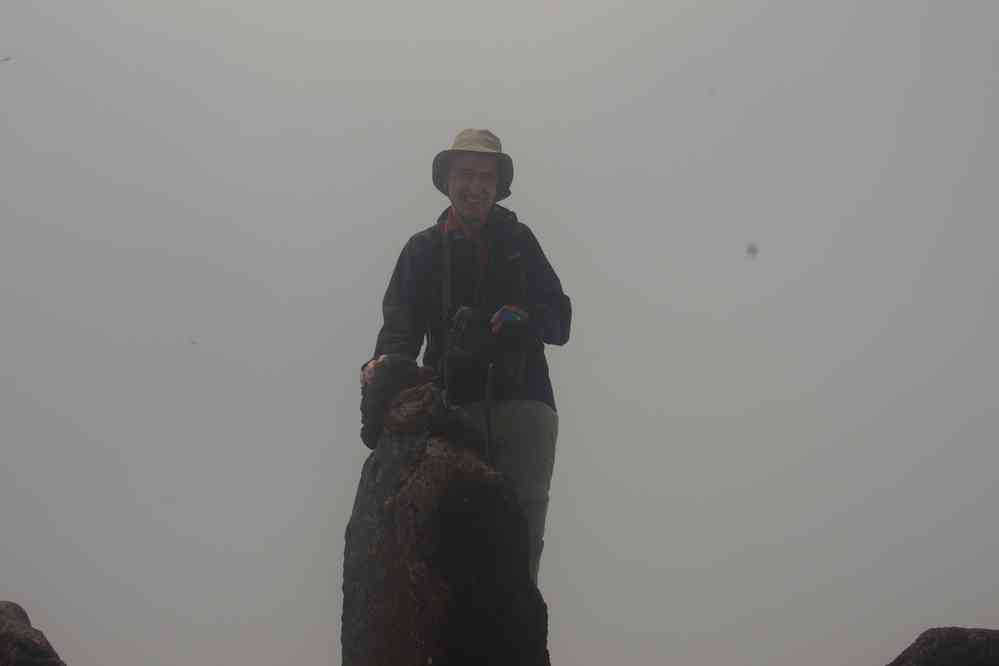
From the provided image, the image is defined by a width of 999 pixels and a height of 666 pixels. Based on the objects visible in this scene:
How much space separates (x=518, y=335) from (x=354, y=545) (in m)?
1.59

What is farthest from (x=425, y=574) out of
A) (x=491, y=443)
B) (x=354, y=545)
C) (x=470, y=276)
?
(x=470, y=276)

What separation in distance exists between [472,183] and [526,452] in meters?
1.82

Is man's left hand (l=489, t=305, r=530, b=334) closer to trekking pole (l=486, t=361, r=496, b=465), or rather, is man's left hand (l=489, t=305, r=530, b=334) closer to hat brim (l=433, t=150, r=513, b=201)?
trekking pole (l=486, t=361, r=496, b=465)

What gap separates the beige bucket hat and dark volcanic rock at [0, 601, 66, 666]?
404 centimetres

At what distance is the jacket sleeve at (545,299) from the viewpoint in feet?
20.2

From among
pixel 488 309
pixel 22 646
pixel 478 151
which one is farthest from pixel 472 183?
pixel 22 646

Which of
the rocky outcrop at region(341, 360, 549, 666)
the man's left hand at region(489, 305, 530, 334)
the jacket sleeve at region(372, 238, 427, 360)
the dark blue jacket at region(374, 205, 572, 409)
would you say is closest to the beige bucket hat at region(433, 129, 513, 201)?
the dark blue jacket at region(374, 205, 572, 409)

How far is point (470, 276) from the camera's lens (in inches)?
248

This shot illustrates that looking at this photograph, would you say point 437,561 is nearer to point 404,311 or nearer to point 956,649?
point 404,311

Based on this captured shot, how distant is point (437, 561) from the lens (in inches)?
191

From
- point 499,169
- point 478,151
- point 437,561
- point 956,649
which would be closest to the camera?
point 437,561

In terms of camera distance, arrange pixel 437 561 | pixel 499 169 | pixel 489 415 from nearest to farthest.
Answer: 1. pixel 437 561
2. pixel 489 415
3. pixel 499 169

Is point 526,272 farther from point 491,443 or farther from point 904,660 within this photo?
point 904,660

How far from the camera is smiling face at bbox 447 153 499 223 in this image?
20.5 feet
